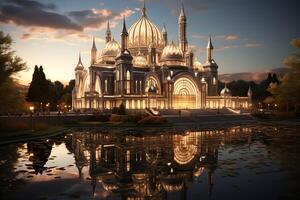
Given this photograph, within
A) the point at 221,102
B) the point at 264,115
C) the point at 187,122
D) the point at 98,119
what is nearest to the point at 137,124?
the point at 98,119

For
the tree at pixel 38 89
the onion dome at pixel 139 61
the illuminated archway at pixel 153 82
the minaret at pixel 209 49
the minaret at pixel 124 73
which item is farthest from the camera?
the minaret at pixel 209 49

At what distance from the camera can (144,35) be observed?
3730 inches

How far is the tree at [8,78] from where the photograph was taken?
32875 millimetres

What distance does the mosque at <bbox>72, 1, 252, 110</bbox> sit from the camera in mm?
75688

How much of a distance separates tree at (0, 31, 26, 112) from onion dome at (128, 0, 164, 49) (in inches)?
2414

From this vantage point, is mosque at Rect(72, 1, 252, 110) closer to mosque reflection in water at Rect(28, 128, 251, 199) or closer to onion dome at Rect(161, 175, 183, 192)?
mosque reflection in water at Rect(28, 128, 251, 199)

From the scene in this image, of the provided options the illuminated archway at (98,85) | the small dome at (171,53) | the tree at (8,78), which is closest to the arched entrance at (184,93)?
the small dome at (171,53)

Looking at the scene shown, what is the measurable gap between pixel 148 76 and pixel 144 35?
18935 millimetres

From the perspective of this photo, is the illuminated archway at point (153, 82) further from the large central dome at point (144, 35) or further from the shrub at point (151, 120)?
the shrub at point (151, 120)

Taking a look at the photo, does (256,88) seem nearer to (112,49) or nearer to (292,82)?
(112,49)

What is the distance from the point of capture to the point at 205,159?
18438 mm

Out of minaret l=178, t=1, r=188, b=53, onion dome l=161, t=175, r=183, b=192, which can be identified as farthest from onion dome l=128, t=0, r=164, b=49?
onion dome l=161, t=175, r=183, b=192

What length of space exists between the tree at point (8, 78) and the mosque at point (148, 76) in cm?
3712

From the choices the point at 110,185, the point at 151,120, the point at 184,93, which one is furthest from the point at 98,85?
the point at 110,185
